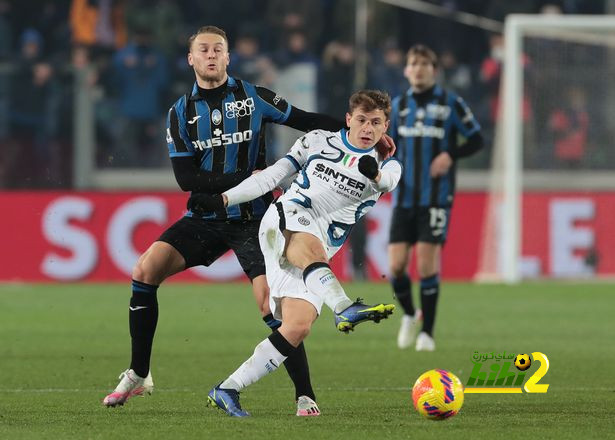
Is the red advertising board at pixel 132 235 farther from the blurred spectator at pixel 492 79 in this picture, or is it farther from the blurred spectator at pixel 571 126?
the blurred spectator at pixel 492 79

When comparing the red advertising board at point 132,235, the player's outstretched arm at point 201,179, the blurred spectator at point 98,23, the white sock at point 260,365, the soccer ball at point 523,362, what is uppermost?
the blurred spectator at point 98,23

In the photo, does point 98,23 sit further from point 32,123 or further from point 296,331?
point 296,331

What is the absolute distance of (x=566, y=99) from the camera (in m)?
17.2

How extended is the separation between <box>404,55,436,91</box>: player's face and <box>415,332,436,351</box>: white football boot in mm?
1925

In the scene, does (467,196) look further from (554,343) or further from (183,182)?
(183,182)

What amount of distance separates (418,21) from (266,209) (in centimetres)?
1167

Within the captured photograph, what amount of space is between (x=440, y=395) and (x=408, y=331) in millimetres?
4285

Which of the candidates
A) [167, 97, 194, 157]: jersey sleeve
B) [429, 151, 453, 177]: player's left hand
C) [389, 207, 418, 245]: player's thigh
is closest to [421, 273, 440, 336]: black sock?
[389, 207, 418, 245]: player's thigh

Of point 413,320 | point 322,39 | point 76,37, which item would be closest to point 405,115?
point 413,320

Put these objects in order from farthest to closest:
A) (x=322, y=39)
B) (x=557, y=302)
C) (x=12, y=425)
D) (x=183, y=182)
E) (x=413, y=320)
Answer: (x=322, y=39)
(x=557, y=302)
(x=413, y=320)
(x=183, y=182)
(x=12, y=425)

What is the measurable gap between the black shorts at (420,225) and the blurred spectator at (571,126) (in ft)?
22.0

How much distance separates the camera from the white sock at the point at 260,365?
259 inches

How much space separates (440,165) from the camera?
10656 millimetres

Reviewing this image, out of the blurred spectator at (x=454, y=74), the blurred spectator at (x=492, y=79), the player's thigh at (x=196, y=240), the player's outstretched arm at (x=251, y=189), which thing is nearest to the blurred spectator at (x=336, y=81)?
the blurred spectator at (x=454, y=74)
